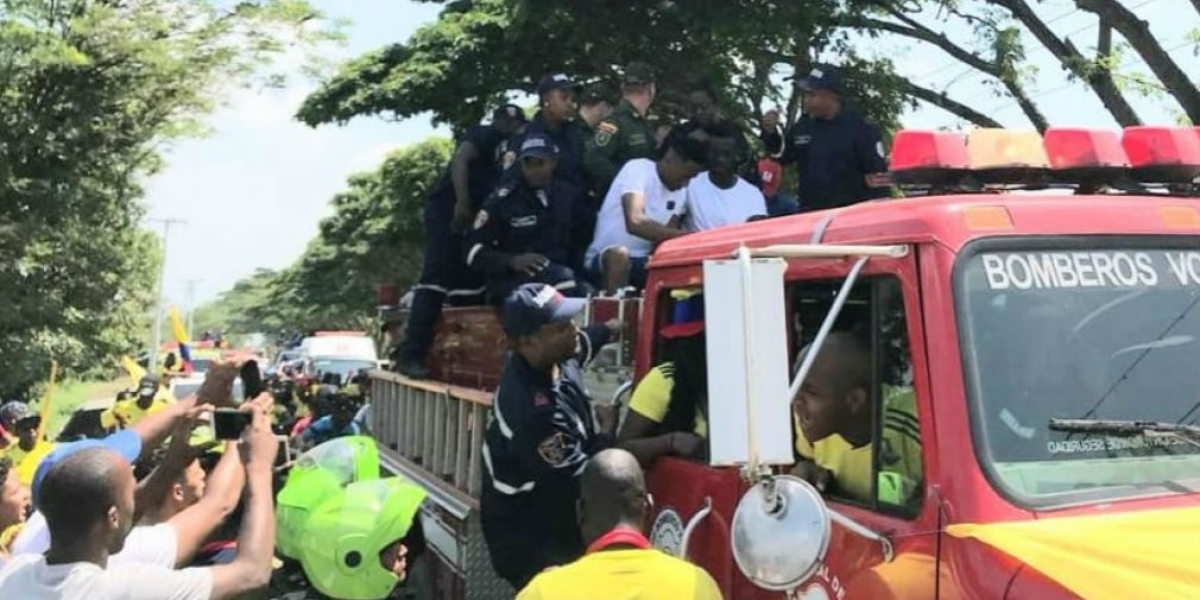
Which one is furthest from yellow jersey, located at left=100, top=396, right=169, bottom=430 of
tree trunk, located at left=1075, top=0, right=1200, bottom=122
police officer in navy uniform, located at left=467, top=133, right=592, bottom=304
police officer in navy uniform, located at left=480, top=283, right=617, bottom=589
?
tree trunk, located at left=1075, top=0, right=1200, bottom=122

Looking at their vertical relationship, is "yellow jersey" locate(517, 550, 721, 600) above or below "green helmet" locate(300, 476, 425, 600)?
above

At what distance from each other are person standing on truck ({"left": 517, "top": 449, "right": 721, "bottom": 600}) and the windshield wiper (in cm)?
82

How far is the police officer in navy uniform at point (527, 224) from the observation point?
19.0 ft

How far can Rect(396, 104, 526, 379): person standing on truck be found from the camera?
6773mm

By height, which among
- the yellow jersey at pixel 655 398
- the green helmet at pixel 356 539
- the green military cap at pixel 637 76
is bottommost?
the green helmet at pixel 356 539

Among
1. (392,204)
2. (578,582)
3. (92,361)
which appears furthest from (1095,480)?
(392,204)

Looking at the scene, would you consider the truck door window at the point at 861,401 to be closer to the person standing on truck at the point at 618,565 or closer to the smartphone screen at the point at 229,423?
the person standing on truck at the point at 618,565

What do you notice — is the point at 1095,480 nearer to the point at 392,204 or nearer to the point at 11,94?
the point at 11,94

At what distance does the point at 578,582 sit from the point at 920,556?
0.71 metres

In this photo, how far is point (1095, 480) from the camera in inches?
108

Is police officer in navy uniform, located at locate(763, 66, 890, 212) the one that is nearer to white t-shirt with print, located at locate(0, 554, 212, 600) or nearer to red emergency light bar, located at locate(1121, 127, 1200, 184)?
red emergency light bar, located at locate(1121, 127, 1200, 184)

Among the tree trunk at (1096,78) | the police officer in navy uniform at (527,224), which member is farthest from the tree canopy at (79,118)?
the police officer in navy uniform at (527,224)

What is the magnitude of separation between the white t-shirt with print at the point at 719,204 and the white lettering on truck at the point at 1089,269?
102 inches

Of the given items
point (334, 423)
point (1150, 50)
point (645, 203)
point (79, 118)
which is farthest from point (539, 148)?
point (79, 118)
